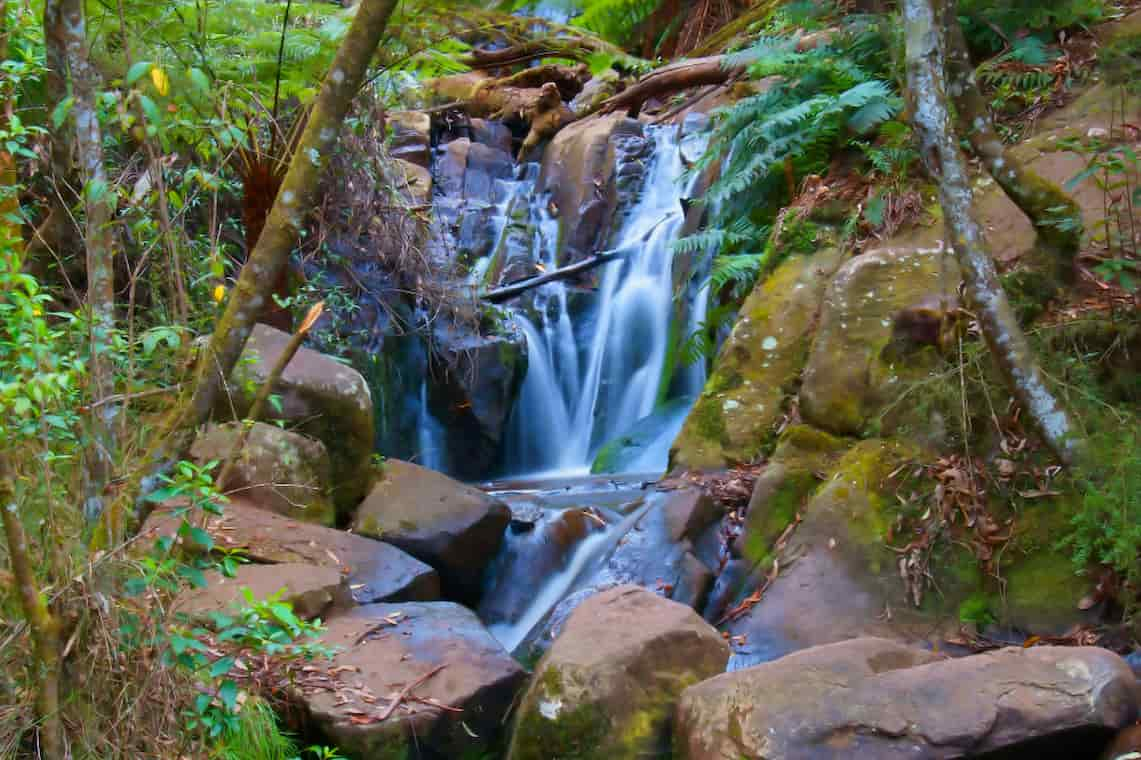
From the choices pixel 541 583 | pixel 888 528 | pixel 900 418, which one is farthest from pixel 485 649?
pixel 900 418

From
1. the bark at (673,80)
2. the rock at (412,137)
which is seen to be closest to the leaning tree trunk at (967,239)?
the bark at (673,80)

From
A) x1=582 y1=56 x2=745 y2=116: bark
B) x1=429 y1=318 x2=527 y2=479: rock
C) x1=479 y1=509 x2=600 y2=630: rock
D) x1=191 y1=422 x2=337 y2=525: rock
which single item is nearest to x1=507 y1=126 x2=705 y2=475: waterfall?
x1=429 y1=318 x2=527 y2=479: rock

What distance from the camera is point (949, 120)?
465 cm

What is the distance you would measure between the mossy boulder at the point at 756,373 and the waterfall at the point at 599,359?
6.89 ft

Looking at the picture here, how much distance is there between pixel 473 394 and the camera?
9.59 metres

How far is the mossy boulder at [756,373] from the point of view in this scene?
6.66 meters

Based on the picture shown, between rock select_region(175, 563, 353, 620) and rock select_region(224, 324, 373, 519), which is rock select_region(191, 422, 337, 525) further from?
rock select_region(175, 563, 353, 620)

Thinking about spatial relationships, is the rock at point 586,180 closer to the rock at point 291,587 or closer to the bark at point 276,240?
the rock at point 291,587

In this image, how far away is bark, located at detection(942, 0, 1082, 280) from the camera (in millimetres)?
5145

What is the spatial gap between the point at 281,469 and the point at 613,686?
303 cm

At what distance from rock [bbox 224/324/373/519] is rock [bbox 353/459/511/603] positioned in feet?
0.57

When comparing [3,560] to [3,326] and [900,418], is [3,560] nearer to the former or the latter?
[3,326]

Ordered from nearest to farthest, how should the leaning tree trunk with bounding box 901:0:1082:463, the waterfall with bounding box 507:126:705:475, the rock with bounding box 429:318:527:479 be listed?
1. the leaning tree trunk with bounding box 901:0:1082:463
2. the rock with bounding box 429:318:527:479
3. the waterfall with bounding box 507:126:705:475

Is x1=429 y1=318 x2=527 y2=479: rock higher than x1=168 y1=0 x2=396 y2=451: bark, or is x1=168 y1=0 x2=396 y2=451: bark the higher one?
x1=168 y1=0 x2=396 y2=451: bark
